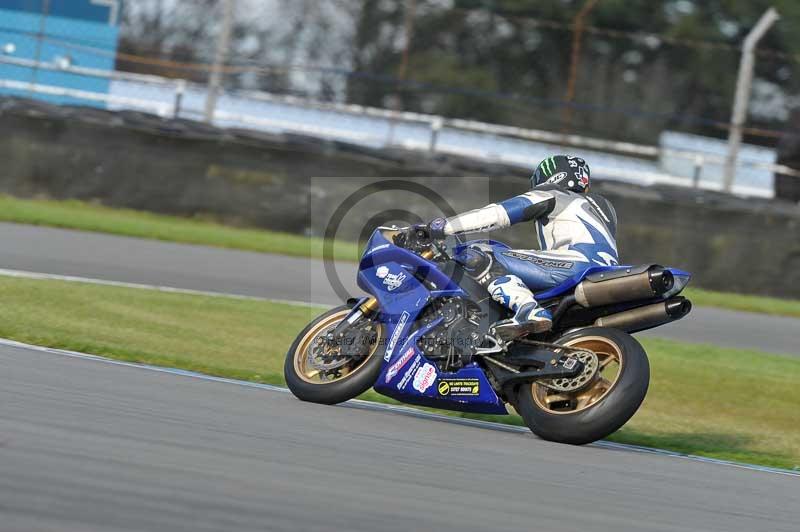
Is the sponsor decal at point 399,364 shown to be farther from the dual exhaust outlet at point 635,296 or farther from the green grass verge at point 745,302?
the green grass verge at point 745,302

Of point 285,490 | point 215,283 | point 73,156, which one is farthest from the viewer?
point 73,156

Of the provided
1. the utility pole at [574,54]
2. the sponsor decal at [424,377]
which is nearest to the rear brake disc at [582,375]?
the sponsor decal at [424,377]

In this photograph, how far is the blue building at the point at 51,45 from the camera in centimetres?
1791

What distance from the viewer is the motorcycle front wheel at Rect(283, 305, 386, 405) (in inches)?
279

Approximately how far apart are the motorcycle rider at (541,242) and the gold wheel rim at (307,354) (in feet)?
2.34

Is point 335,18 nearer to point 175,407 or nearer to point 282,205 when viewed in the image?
point 282,205

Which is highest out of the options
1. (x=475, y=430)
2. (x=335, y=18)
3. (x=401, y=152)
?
(x=335, y=18)

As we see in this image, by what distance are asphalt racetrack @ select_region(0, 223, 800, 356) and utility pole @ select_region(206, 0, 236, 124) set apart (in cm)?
318

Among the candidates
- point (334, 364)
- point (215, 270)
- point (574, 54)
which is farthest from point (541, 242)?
point (574, 54)

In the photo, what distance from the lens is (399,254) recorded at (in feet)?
23.7

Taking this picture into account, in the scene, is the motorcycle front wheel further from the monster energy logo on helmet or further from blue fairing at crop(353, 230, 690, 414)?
the monster energy logo on helmet

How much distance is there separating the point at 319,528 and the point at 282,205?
515 inches

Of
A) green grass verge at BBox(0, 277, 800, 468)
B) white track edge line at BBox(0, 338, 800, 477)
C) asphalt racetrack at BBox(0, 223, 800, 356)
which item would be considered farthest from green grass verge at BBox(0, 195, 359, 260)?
white track edge line at BBox(0, 338, 800, 477)

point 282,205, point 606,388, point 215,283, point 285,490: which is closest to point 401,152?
point 282,205
